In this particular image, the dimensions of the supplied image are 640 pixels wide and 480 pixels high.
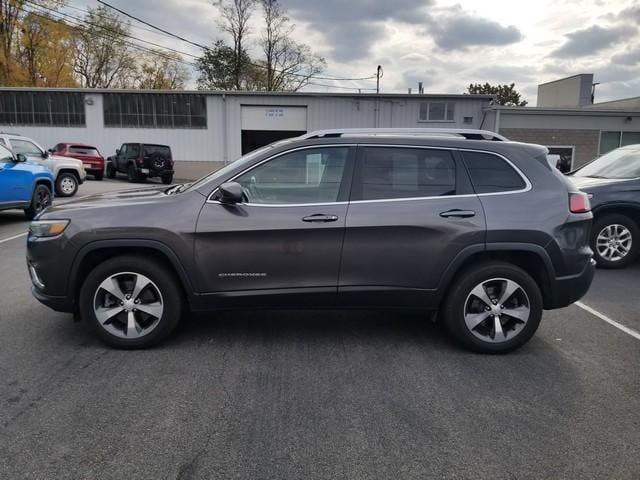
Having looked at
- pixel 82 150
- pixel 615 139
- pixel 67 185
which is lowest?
pixel 67 185

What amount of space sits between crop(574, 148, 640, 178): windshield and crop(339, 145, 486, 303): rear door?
515 cm

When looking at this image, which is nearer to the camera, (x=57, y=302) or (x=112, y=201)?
(x=57, y=302)

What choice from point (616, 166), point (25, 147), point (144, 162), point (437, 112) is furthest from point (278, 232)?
point (437, 112)

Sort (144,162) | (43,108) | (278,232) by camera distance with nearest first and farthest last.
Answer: (278,232)
(144,162)
(43,108)

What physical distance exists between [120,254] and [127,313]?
0.48 metres

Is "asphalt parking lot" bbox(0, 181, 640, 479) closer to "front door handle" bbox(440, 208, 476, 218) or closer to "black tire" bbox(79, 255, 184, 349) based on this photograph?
"black tire" bbox(79, 255, 184, 349)

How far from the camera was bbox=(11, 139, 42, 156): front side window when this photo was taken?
13.0m

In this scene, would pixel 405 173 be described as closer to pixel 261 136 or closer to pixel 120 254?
pixel 120 254

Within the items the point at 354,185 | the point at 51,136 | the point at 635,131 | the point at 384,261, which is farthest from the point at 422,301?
the point at 51,136

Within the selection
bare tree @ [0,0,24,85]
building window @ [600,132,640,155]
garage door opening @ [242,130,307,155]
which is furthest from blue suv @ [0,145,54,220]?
bare tree @ [0,0,24,85]

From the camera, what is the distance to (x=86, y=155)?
2345 centimetres

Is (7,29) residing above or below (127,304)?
above

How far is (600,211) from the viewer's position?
7770 millimetres

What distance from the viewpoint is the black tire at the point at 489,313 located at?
4.25 meters
